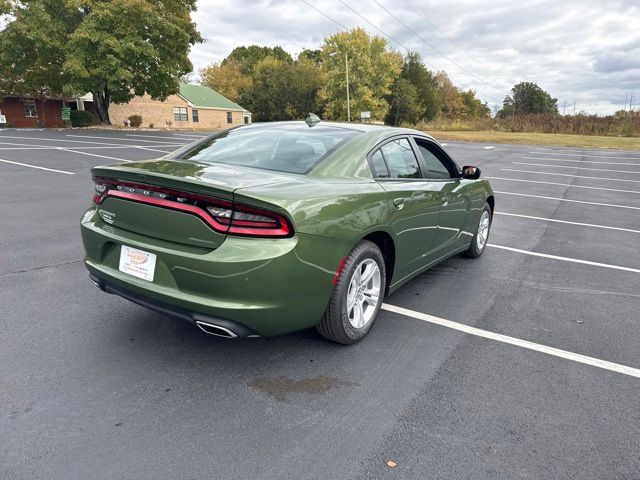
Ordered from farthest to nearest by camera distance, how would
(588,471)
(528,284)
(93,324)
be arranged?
(528,284) → (93,324) → (588,471)

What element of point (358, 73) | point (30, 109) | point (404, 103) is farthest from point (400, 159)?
point (404, 103)

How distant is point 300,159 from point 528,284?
2.83 meters

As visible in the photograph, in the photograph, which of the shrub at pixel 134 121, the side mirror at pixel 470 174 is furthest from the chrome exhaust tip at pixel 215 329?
the shrub at pixel 134 121

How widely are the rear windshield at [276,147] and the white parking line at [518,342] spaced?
1476 mm

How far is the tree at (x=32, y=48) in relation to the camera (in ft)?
99.3

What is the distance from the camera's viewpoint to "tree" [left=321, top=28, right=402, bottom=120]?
55562 mm

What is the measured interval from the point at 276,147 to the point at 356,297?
129cm

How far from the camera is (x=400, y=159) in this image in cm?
371

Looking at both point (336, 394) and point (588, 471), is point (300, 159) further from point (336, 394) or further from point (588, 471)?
point (588, 471)

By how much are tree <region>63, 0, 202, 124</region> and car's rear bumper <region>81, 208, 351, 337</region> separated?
32212mm

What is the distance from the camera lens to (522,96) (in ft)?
369

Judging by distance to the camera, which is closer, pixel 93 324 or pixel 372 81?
pixel 93 324

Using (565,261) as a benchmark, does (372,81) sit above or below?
above

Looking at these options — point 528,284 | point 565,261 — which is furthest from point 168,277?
point 565,261
